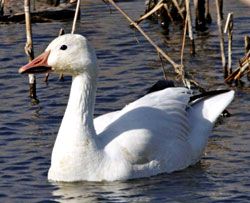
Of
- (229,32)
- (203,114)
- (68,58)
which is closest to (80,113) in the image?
(68,58)

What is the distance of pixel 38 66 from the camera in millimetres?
10289

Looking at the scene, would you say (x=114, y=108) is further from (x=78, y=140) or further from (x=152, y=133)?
(x=78, y=140)

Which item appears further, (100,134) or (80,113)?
(100,134)

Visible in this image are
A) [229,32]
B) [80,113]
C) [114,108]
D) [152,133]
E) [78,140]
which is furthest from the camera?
[229,32]

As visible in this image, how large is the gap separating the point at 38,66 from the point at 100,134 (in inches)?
37.5

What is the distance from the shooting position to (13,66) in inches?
602

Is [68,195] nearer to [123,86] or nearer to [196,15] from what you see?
[123,86]

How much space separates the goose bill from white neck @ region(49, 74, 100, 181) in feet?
1.12

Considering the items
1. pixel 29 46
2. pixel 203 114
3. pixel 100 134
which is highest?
pixel 29 46

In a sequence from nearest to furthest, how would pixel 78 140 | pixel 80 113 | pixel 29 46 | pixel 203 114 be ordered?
pixel 78 140 < pixel 80 113 < pixel 203 114 < pixel 29 46

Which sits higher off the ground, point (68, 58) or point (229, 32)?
point (68, 58)

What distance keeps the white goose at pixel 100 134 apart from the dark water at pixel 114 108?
0.43ft

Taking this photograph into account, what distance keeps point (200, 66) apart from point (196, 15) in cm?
208

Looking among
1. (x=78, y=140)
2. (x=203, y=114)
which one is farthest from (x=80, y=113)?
(x=203, y=114)
